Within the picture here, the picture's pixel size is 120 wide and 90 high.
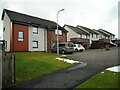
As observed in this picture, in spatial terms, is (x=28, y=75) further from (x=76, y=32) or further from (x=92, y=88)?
(x=76, y=32)

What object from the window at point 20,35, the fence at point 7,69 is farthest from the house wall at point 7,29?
the fence at point 7,69

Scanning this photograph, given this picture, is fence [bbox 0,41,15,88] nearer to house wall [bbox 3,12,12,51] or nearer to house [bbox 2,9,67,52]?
house [bbox 2,9,67,52]

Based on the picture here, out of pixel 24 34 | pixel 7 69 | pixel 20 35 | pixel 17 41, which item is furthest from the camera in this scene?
pixel 24 34

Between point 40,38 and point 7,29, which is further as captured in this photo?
point 40,38

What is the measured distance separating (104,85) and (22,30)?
28506mm

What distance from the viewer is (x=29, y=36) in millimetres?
38219

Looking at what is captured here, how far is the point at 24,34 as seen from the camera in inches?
1452

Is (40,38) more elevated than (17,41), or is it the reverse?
(40,38)

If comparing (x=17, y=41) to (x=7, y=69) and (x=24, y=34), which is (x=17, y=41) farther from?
(x=7, y=69)

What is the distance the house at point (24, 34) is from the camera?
114 ft

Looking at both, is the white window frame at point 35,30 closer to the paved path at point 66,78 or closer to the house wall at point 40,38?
the house wall at point 40,38

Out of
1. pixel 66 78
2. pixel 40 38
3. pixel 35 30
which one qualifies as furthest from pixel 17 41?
pixel 66 78

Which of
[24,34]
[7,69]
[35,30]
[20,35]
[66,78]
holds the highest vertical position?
[35,30]

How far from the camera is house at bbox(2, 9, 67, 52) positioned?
3488 centimetres
